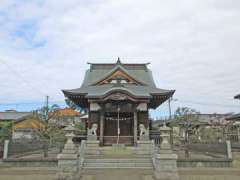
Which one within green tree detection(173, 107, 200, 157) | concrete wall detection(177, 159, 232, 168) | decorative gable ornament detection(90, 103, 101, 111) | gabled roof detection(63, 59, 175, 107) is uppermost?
gabled roof detection(63, 59, 175, 107)

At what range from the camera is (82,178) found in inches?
456

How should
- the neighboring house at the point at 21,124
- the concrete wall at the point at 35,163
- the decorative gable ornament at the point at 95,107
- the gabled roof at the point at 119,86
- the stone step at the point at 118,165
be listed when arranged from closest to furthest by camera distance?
the stone step at the point at 118,165 < the concrete wall at the point at 35,163 < the gabled roof at the point at 119,86 < the decorative gable ornament at the point at 95,107 < the neighboring house at the point at 21,124

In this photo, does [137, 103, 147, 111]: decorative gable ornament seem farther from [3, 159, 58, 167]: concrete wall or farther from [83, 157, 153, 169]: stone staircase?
[3, 159, 58, 167]: concrete wall

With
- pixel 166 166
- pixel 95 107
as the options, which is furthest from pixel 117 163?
pixel 95 107

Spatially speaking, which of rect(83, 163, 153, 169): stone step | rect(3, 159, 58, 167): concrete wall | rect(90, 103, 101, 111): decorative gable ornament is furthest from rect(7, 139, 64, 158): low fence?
rect(83, 163, 153, 169): stone step

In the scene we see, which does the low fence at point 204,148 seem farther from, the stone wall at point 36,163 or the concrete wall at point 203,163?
the stone wall at point 36,163

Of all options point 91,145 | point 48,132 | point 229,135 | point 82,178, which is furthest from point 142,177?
point 229,135

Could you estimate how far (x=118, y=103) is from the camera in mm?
21547

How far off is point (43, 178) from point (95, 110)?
1021cm

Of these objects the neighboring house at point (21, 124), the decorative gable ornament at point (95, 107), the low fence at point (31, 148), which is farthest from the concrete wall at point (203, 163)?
the neighboring house at point (21, 124)

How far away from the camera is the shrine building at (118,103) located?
67.8ft

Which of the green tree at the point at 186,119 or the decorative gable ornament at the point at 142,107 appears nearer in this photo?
the green tree at the point at 186,119

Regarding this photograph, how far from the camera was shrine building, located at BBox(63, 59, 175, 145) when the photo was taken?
2066cm

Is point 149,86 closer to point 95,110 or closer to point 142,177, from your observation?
point 95,110
